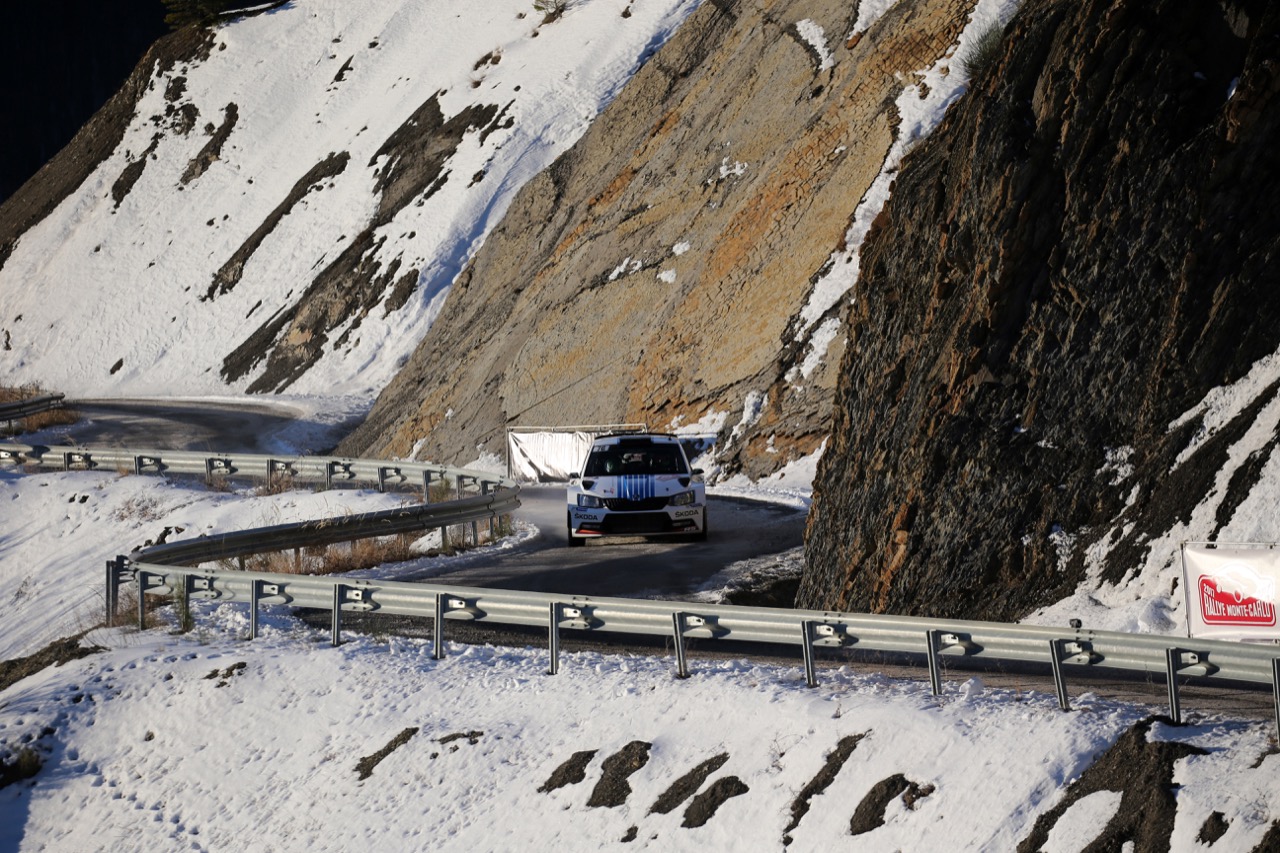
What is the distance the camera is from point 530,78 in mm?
58219

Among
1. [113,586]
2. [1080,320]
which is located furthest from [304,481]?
[1080,320]

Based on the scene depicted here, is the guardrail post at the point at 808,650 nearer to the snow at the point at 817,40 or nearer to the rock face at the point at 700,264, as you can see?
the rock face at the point at 700,264

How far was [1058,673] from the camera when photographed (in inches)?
323

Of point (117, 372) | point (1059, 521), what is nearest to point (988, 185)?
point (1059, 521)

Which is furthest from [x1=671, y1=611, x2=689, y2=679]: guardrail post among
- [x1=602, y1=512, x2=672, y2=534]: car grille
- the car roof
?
the car roof

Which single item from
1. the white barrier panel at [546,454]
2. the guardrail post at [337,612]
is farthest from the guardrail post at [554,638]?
the white barrier panel at [546,454]

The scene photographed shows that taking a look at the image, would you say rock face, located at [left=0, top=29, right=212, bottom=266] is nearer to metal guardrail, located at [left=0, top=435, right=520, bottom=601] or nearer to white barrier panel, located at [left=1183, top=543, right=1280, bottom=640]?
metal guardrail, located at [left=0, top=435, right=520, bottom=601]

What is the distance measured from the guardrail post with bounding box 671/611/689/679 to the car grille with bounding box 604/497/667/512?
886 centimetres

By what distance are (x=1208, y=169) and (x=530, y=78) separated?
48906mm

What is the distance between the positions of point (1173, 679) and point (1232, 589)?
1.39 meters

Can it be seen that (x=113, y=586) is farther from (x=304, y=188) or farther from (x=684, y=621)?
(x=304, y=188)

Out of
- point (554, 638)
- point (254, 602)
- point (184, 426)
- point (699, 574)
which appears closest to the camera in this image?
point (554, 638)

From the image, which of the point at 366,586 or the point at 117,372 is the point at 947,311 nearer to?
the point at 366,586

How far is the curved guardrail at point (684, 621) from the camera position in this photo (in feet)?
25.7
